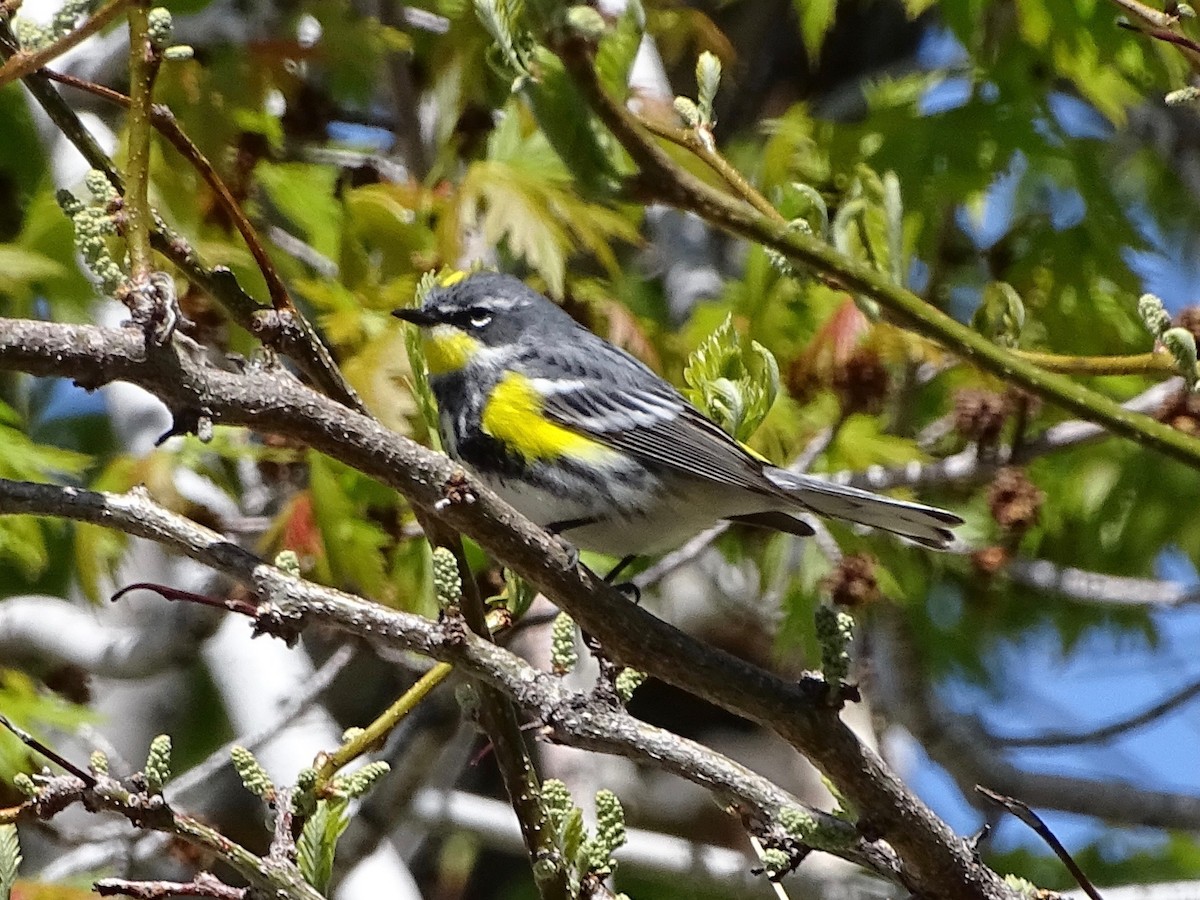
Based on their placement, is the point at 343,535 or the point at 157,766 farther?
the point at 343,535

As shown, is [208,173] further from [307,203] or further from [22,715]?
[307,203]

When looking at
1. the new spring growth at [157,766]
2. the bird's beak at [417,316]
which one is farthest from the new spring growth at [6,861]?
the bird's beak at [417,316]

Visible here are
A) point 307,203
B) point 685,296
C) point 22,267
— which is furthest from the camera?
point 685,296

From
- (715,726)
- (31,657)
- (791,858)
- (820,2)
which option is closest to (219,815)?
(31,657)

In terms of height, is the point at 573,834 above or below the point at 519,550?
below

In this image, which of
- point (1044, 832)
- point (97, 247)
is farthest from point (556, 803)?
point (97, 247)

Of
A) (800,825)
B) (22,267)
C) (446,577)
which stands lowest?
(800,825)

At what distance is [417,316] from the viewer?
2.96 metres

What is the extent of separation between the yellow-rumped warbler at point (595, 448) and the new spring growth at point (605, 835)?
123cm

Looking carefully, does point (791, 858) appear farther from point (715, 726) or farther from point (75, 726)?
point (715, 726)

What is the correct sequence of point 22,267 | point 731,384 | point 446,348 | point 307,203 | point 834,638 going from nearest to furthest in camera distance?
point 834,638, point 731,384, point 446,348, point 22,267, point 307,203

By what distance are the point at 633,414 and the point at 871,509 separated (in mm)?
554

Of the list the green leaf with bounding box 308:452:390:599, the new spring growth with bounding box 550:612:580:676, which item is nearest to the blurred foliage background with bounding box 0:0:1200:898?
the green leaf with bounding box 308:452:390:599

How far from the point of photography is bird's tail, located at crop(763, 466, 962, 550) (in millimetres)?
2646
